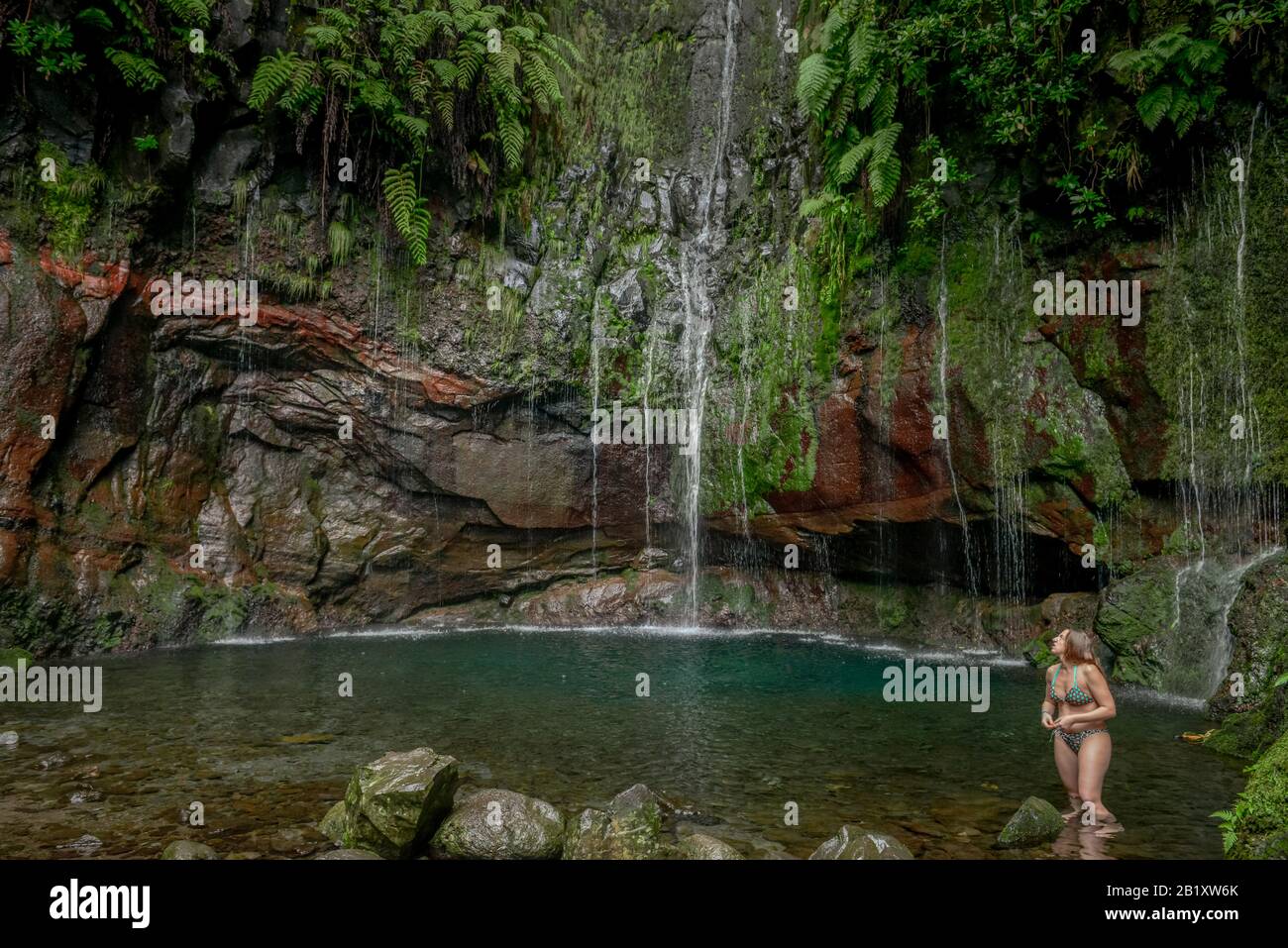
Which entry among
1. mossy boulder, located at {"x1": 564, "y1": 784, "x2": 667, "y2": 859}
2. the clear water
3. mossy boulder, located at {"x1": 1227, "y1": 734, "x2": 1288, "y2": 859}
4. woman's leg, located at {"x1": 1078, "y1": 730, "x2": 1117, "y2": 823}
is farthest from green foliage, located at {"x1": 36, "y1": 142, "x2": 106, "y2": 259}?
mossy boulder, located at {"x1": 1227, "y1": 734, "x2": 1288, "y2": 859}

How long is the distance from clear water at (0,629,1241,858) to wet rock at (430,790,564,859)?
691 mm

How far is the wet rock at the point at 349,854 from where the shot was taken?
4293mm

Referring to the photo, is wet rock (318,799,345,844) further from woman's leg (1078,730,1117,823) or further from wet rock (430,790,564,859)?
woman's leg (1078,730,1117,823)

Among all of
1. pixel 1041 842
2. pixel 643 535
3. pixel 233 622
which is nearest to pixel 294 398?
pixel 233 622

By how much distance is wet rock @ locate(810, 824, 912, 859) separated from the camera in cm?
411

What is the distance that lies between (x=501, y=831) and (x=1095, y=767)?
3.85m

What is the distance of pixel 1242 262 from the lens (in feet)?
30.2

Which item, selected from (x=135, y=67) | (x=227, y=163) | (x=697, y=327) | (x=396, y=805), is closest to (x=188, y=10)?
(x=135, y=67)

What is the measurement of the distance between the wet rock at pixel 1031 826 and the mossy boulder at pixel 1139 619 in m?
5.13

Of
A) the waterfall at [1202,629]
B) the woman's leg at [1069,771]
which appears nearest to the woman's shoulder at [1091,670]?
the woman's leg at [1069,771]

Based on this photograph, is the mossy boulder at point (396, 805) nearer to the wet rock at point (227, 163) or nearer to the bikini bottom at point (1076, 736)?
the bikini bottom at point (1076, 736)

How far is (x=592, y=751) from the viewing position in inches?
255
